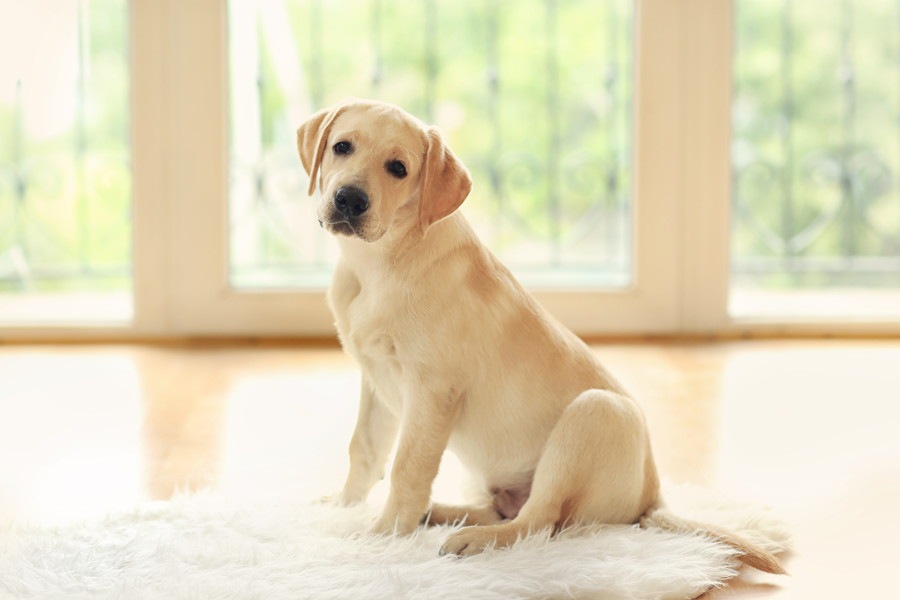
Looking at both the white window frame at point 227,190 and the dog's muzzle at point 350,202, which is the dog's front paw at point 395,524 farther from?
the white window frame at point 227,190

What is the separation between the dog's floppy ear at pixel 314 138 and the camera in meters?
1.98

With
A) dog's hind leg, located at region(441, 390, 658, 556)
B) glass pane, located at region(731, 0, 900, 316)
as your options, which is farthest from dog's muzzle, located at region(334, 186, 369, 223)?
glass pane, located at region(731, 0, 900, 316)

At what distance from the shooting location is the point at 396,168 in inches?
75.5

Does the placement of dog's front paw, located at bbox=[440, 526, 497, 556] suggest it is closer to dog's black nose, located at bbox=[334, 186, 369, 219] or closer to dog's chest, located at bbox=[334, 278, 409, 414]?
dog's chest, located at bbox=[334, 278, 409, 414]

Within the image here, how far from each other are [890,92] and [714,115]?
2.45 ft

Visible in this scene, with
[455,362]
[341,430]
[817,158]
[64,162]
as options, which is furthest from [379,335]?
[817,158]

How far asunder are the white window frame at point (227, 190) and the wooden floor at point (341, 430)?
19 centimetres

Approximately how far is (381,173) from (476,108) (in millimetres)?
2435

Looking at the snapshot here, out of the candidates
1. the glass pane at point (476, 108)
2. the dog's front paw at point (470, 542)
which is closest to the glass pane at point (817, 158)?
the glass pane at point (476, 108)

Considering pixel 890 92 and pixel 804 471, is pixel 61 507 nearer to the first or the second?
pixel 804 471

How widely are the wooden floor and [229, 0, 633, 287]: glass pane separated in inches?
19.0

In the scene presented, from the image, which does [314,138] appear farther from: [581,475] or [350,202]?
[581,475]

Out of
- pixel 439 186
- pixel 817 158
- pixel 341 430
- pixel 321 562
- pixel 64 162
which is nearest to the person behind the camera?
pixel 321 562

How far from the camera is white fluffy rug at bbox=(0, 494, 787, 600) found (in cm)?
169
